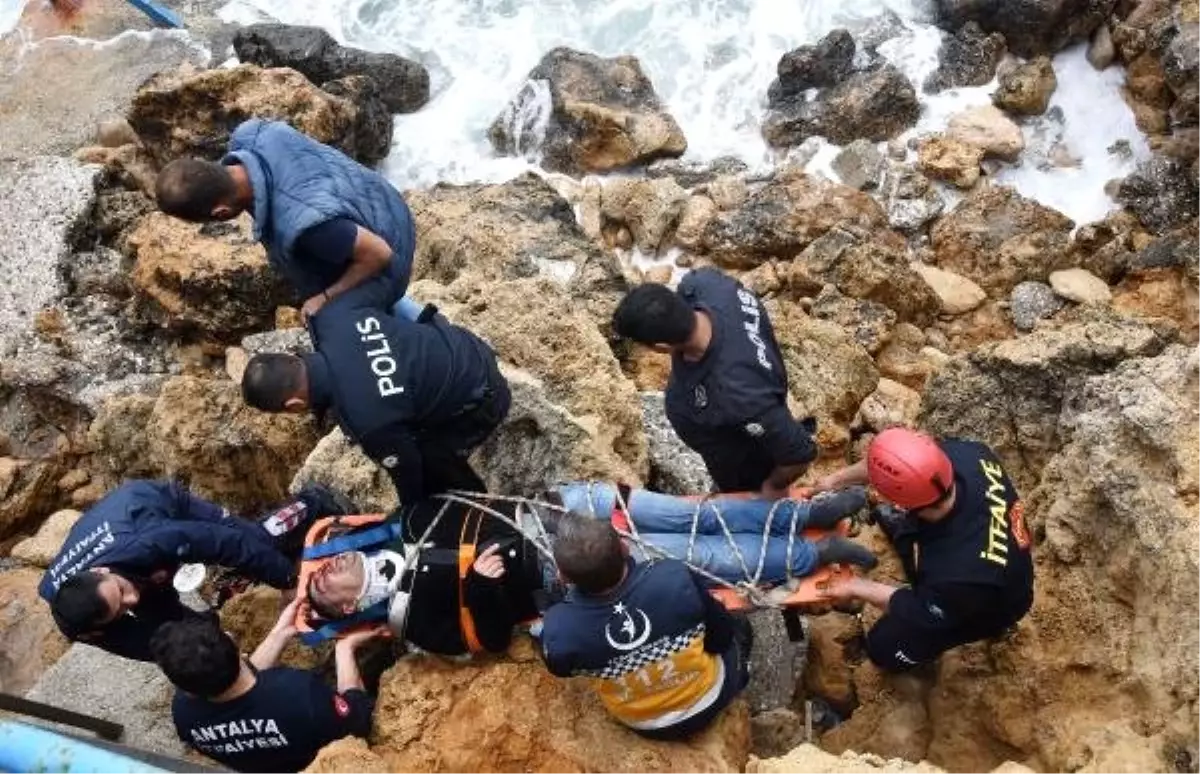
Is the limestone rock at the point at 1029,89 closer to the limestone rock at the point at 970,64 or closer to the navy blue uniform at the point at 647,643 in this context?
the limestone rock at the point at 970,64

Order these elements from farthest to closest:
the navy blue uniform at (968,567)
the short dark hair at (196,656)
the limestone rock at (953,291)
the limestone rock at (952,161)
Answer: the limestone rock at (952,161)
the limestone rock at (953,291)
the navy blue uniform at (968,567)
the short dark hair at (196,656)

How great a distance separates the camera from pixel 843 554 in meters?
4.80

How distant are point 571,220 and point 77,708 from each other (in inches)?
204

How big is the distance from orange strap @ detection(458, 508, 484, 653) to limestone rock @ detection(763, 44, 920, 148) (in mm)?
7384

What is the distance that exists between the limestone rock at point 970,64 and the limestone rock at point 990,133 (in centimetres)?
62

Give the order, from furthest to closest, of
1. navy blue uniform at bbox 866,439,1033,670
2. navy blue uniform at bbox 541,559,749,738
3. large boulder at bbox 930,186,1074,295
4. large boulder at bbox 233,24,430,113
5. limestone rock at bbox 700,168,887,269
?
1. large boulder at bbox 233,24,430,113
2. limestone rock at bbox 700,168,887,269
3. large boulder at bbox 930,186,1074,295
4. navy blue uniform at bbox 866,439,1033,670
5. navy blue uniform at bbox 541,559,749,738

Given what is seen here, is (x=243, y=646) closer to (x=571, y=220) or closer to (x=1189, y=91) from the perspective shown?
(x=571, y=220)

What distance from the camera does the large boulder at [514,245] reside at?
7.72 m

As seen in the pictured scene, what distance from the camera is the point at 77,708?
504 centimetres

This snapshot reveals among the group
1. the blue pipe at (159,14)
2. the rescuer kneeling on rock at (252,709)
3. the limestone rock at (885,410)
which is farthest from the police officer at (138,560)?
the blue pipe at (159,14)

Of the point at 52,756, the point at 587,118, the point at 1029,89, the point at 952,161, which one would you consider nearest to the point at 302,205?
the point at 52,756

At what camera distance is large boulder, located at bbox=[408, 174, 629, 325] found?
7719 mm

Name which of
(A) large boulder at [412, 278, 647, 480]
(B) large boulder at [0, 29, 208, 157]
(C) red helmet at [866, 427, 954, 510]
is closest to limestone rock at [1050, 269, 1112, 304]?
(A) large boulder at [412, 278, 647, 480]

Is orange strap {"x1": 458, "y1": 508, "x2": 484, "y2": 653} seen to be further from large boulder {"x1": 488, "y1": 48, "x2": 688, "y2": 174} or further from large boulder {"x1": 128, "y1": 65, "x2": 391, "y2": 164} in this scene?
large boulder {"x1": 488, "y1": 48, "x2": 688, "y2": 174}
